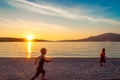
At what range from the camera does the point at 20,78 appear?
18.8 metres

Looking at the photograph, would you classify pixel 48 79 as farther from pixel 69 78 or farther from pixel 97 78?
pixel 97 78

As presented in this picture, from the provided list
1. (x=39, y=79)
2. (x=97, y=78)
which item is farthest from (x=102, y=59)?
(x=39, y=79)

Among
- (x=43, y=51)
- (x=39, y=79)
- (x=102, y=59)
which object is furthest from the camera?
(x=102, y=59)

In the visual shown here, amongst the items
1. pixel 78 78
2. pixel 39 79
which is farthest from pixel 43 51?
pixel 78 78

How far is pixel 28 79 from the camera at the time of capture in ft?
60.2

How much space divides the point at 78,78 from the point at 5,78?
477 centimetres

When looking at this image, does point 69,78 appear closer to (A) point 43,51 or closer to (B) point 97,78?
(B) point 97,78

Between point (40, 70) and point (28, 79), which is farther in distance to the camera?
point (28, 79)

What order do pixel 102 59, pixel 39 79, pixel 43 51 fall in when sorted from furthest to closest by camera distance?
pixel 102 59 → pixel 39 79 → pixel 43 51

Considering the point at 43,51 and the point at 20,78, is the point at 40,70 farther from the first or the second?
the point at 20,78

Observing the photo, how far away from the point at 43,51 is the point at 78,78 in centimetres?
437

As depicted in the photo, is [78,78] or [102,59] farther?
[102,59]

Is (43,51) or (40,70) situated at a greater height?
(43,51)

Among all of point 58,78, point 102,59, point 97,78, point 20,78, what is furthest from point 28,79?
point 102,59
